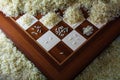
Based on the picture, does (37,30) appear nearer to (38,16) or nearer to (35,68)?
(38,16)

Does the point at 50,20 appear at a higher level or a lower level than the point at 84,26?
higher

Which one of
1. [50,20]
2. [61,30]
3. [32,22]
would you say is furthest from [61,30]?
[32,22]

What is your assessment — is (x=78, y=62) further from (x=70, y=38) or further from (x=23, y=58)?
(x=23, y=58)

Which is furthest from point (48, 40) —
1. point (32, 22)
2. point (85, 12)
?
point (85, 12)

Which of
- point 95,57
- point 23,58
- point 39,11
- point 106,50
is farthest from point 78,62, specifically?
point 39,11

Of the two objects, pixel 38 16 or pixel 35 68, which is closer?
pixel 35 68

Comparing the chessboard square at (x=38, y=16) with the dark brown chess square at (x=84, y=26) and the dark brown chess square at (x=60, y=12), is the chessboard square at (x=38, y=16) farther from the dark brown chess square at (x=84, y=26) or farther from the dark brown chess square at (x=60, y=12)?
the dark brown chess square at (x=84, y=26)

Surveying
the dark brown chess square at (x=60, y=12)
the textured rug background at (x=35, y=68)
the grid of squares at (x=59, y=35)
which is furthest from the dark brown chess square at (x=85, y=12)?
the textured rug background at (x=35, y=68)
